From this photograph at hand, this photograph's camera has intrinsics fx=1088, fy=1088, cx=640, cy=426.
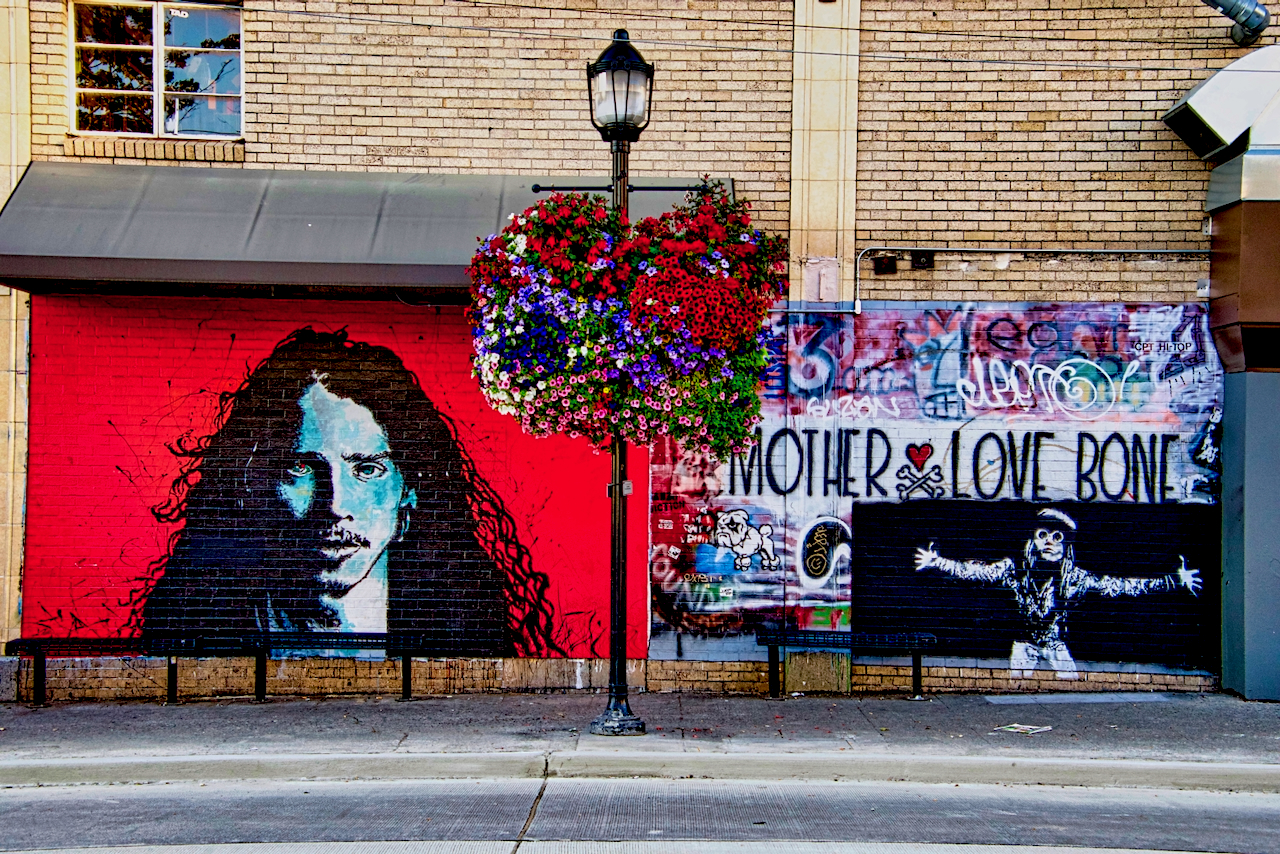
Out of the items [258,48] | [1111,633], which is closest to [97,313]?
[258,48]

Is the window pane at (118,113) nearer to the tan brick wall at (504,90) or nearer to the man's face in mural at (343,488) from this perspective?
the tan brick wall at (504,90)

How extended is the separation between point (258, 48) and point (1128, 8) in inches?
315

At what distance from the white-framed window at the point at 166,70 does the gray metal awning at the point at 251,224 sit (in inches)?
26.1

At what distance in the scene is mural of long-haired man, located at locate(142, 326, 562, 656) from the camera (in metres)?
10.0

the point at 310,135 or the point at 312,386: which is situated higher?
the point at 310,135

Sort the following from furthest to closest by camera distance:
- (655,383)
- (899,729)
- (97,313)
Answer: (97,313) → (899,729) → (655,383)

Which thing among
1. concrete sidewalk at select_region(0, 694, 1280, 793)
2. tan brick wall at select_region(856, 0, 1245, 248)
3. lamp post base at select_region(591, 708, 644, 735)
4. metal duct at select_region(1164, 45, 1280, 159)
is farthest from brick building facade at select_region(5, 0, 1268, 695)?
lamp post base at select_region(591, 708, 644, 735)

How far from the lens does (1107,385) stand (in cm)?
997

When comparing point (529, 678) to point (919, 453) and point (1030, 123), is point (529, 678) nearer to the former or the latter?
point (919, 453)

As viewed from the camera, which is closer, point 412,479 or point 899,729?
point 899,729

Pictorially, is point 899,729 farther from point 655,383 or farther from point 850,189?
point 850,189

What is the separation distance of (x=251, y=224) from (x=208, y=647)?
3.78 m

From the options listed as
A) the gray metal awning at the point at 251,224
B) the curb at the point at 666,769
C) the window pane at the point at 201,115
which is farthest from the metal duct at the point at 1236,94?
the window pane at the point at 201,115

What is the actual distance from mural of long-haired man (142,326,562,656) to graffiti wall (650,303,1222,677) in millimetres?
1597
